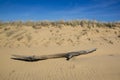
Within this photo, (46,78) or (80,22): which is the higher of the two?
(80,22)

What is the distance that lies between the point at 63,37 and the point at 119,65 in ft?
21.5

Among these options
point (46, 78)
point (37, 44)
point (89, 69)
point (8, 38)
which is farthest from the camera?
point (8, 38)

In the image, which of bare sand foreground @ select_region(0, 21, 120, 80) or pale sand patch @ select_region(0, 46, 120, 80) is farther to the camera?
bare sand foreground @ select_region(0, 21, 120, 80)

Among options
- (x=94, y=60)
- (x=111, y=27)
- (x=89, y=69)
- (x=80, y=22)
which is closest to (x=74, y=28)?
(x=80, y=22)

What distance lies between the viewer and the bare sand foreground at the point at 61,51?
748 cm

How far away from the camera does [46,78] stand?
722 centimetres

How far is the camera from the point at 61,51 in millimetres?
10812

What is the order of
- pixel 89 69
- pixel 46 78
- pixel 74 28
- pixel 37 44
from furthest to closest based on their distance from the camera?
pixel 74 28 → pixel 37 44 → pixel 89 69 → pixel 46 78

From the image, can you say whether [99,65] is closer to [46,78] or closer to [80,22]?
[46,78]

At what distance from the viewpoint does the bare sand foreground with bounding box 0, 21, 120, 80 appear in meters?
7.48

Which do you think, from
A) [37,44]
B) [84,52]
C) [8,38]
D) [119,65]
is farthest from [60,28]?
[119,65]

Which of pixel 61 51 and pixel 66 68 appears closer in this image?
pixel 66 68

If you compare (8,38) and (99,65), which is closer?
(99,65)

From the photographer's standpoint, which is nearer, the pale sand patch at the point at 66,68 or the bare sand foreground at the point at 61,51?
the pale sand patch at the point at 66,68
